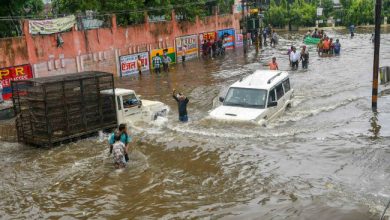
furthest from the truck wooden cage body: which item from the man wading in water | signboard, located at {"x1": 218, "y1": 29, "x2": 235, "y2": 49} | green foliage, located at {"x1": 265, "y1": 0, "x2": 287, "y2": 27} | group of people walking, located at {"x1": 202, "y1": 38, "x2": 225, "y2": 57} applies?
green foliage, located at {"x1": 265, "y1": 0, "x2": 287, "y2": 27}

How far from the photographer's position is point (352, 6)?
61688 millimetres

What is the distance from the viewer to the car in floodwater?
584 inches

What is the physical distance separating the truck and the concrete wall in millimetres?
8476

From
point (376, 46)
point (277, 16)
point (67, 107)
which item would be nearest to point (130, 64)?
point (67, 107)

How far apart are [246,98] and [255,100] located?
34 centimetres

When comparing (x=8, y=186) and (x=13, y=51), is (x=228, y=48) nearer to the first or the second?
(x=13, y=51)

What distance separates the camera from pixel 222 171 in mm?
11680

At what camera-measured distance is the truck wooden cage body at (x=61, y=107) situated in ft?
46.9

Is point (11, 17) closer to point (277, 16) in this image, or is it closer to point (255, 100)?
point (255, 100)

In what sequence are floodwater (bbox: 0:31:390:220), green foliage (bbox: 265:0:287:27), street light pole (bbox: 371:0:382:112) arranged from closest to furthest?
floodwater (bbox: 0:31:390:220), street light pole (bbox: 371:0:382:112), green foliage (bbox: 265:0:287:27)

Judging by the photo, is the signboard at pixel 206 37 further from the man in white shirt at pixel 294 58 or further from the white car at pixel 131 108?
the white car at pixel 131 108

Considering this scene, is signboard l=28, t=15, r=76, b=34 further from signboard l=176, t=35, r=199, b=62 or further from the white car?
signboard l=176, t=35, r=199, b=62

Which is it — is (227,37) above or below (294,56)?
above

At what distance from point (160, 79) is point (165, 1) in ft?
28.2
